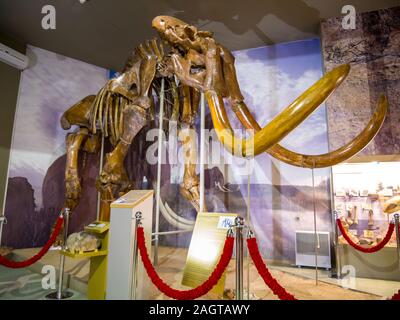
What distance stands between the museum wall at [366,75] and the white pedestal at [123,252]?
383cm

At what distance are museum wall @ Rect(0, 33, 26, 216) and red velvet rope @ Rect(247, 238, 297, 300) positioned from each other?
620 centimetres

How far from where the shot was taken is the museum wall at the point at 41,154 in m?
6.53

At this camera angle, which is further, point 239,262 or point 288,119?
point 288,119

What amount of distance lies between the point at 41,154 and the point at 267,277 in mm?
6599

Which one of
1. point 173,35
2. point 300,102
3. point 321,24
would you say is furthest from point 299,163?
point 321,24

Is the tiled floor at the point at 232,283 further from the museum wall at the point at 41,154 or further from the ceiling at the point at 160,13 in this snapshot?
the ceiling at the point at 160,13

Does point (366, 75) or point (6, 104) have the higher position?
point (366, 75)

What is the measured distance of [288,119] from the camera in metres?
2.45

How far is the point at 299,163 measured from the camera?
11.1 ft

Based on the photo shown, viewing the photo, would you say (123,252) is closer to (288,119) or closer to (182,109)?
(288,119)

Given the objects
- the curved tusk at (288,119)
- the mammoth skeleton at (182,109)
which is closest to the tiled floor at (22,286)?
the mammoth skeleton at (182,109)

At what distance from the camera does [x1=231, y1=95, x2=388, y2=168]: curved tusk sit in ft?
10.5

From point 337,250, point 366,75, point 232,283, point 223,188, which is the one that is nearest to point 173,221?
point 223,188
